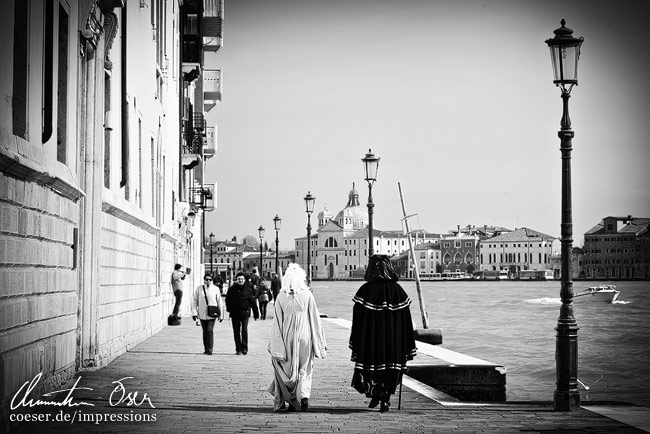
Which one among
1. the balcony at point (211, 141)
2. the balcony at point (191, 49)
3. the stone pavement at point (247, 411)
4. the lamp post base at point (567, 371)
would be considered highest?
the balcony at point (191, 49)

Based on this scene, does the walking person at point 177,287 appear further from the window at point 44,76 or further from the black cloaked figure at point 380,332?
the black cloaked figure at point 380,332

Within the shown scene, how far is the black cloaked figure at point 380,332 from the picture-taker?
11062 mm

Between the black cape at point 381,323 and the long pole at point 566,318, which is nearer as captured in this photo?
the black cape at point 381,323

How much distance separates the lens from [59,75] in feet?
40.8

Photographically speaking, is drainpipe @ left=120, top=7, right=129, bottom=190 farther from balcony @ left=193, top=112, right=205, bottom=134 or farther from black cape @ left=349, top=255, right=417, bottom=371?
balcony @ left=193, top=112, right=205, bottom=134

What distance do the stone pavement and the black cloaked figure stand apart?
343mm

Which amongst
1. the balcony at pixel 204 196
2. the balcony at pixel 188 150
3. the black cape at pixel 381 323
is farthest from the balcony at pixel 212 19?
the black cape at pixel 381 323

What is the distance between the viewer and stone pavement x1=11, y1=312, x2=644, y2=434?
9578 millimetres

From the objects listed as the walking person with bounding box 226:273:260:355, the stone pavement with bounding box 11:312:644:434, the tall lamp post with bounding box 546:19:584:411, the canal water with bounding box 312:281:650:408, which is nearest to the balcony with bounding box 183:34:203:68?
the canal water with bounding box 312:281:650:408

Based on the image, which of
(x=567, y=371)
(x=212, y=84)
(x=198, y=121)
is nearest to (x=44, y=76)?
(x=567, y=371)

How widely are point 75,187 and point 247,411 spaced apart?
139 inches

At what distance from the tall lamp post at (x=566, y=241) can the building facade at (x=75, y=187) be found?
535 cm

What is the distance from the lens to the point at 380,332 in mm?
11094

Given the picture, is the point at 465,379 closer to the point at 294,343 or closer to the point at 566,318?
the point at 566,318
